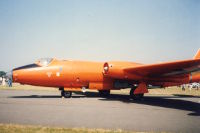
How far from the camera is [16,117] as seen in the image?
7.94 m

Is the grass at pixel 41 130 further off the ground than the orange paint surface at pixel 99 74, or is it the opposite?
the orange paint surface at pixel 99 74

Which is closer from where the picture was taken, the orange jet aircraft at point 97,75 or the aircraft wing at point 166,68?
the aircraft wing at point 166,68

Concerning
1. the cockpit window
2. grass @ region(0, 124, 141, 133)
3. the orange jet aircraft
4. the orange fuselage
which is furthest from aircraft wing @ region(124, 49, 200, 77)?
grass @ region(0, 124, 141, 133)

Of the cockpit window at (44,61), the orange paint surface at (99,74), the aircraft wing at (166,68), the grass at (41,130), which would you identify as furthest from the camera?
the cockpit window at (44,61)

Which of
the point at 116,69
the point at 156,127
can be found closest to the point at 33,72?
the point at 116,69

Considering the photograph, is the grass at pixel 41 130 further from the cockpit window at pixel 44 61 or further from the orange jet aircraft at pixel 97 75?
the cockpit window at pixel 44 61

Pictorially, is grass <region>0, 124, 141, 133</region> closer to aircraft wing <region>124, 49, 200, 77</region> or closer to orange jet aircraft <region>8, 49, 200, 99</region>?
aircraft wing <region>124, 49, 200, 77</region>

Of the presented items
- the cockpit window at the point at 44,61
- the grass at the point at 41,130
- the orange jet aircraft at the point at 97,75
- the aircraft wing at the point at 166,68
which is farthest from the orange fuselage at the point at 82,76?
the grass at the point at 41,130

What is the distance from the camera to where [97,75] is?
16.3m

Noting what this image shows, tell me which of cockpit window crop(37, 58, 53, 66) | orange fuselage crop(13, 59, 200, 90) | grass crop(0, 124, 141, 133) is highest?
cockpit window crop(37, 58, 53, 66)

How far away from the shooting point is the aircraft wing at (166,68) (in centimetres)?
1197

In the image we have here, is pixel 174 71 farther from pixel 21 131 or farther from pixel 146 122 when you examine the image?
pixel 21 131

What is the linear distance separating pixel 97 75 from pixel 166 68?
17.8ft

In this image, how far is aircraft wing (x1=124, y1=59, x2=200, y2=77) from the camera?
12.0 metres
